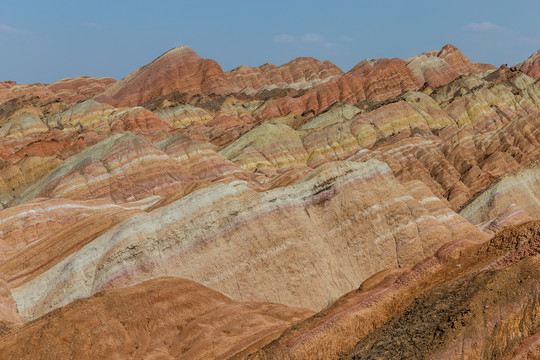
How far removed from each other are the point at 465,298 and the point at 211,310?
19356mm

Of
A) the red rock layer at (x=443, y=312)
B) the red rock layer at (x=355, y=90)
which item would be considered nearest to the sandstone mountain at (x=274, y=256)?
the red rock layer at (x=443, y=312)

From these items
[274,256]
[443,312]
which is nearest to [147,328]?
[274,256]

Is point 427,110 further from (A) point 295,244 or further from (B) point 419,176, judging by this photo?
(A) point 295,244

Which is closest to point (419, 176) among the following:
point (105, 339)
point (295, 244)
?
point (295, 244)

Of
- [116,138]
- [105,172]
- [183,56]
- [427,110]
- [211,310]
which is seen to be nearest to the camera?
[211,310]

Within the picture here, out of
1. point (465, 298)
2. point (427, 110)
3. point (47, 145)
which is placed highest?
point (47, 145)

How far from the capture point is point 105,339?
3031cm

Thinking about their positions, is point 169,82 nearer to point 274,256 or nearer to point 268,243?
point 268,243

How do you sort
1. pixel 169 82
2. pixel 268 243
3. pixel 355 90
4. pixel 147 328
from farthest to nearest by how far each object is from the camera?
pixel 169 82, pixel 355 90, pixel 268 243, pixel 147 328

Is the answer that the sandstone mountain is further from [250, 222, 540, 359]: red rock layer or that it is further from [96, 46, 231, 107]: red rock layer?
[96, 46, 231, 107]: red rock layer

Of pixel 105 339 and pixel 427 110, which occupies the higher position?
pixel 427 110

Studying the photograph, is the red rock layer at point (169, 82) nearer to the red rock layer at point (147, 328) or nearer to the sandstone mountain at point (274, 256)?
the sandstone mountain at point (274, 256)

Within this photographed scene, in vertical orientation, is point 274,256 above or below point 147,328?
above

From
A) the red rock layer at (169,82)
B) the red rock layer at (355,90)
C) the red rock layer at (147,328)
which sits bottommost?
the red rock layer at (147,328)
